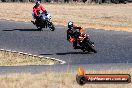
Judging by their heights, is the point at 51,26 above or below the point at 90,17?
above

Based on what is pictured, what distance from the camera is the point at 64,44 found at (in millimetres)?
28172

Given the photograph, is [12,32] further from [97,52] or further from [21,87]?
[21,87]

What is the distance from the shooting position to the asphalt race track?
23.1 meters

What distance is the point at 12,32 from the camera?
33938 mm

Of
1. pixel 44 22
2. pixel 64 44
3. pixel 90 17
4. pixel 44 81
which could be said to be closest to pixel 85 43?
pixel 64 44

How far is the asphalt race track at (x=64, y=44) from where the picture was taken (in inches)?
910

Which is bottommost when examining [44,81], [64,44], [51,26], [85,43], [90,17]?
[90,17]

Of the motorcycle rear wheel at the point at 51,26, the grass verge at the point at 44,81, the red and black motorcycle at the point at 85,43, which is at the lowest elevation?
the motorcycle rear wheel at the point at 51,26

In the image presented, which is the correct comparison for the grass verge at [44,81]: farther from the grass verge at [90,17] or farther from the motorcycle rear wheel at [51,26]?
the grass verge at [90,17]

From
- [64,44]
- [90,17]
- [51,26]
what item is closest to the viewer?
[64,44]

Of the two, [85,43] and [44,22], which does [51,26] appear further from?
[85,43]

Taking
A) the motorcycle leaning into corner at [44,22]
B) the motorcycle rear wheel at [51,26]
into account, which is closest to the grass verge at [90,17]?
the motorcycle rear wheel at [51,26]

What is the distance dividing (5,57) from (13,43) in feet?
15.9

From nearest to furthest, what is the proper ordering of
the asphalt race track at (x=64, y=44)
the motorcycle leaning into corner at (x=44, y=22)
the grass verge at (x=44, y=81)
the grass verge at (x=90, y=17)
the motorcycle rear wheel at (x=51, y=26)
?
the grass verge at (x=44, y=81) < the asphalt race track at (x=64, y=44) < the motorcycle leaning into corner at (x=44, y=22) < the motorcycle rear wheel at (x=51, y=26) < the grass verge at (x=90, y=17)
